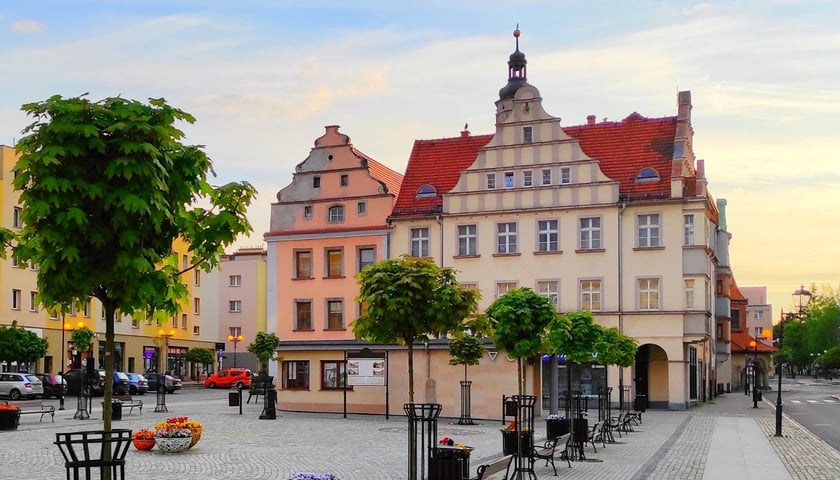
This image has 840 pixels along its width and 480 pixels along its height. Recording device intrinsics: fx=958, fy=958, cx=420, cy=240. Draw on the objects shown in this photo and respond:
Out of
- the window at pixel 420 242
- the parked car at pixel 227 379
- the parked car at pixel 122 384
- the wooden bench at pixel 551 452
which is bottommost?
the parked car at pixel 227 379

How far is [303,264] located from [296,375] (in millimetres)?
6894

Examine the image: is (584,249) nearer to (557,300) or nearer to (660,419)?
(557,300)

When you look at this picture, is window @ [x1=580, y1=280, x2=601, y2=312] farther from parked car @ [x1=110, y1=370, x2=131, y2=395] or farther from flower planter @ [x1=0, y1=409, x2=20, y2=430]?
→ parked car @ [x1=110, y1=370, x2=131, y2=395]

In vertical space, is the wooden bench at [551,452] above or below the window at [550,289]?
below

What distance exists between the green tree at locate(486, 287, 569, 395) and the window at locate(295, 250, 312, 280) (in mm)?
26318

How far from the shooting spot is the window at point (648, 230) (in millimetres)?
45031

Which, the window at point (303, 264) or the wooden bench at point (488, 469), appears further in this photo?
the window at point (303, 264)

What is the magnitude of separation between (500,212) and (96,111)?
39.5 m

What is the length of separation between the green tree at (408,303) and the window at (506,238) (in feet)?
104

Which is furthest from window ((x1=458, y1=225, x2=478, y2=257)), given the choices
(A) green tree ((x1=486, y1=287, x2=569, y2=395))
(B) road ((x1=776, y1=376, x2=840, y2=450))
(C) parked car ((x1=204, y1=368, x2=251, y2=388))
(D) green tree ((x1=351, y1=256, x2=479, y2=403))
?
(D) green tree ((x1=351, y1=256, x2=479, y2=403))

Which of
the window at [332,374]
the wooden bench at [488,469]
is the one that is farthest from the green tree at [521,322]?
the window at [332,374]

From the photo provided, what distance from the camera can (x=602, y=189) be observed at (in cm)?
4581

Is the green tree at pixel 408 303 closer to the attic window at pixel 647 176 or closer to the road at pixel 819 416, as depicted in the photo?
the road at pixel 819 416

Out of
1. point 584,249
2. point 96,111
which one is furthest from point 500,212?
point 96,111
